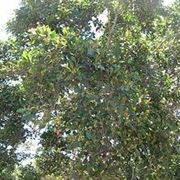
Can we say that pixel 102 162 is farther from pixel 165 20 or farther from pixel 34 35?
pixel 165 20

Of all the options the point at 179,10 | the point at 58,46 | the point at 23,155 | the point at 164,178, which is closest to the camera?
the point at 58,46

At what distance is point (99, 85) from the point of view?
21.7 ft

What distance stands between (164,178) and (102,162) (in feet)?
4.35

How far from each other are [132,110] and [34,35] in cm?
186

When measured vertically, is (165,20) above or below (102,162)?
above

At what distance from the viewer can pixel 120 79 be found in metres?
6.68

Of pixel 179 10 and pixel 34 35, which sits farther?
pixel 179 10

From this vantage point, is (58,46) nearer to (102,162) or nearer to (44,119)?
(44,119)

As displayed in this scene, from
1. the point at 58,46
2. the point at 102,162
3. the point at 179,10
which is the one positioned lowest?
the point at 102,162

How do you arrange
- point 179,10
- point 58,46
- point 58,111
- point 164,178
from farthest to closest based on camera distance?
point 179,10, point 164,178, point 58,111, point 58,46

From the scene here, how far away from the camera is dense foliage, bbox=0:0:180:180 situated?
21.7 feet

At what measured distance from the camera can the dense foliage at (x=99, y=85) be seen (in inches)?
261

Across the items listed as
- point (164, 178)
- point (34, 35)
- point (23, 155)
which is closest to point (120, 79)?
point (34, 35)

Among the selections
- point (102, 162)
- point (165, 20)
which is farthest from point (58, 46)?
point (165, 20)
